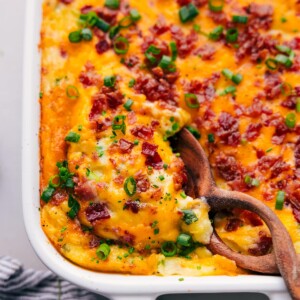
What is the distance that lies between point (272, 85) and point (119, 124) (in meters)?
0.89

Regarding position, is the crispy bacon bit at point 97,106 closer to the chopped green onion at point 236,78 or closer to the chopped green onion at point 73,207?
the chopped green onion at point 73,207

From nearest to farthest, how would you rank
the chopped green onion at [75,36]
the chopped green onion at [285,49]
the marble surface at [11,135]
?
the chopped green onion at [75,36], the chopped green onion at [285,49], the marble surface at [11,135]

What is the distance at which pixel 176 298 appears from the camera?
3.23 m

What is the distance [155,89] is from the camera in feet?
11.0

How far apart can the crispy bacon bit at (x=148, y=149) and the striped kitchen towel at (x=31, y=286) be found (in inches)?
39.8

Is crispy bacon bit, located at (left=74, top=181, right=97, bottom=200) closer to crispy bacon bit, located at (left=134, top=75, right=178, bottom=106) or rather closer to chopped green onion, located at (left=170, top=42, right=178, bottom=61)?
crispy bacon bit, located at (left=134, top=75, right=178, bottom=106)

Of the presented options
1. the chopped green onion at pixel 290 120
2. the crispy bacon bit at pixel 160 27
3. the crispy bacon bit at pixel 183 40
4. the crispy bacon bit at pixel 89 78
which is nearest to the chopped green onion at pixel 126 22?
the crispy bacon bit at pixel 160 27

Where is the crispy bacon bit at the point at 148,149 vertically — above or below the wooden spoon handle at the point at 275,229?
above

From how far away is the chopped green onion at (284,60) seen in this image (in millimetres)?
3447

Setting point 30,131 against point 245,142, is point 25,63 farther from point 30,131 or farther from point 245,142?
point 245,142

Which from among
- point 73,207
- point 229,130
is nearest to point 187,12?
point 229,130

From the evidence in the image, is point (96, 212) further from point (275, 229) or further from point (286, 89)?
point (286, 89)

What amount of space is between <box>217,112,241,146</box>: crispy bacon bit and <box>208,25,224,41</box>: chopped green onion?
1.58 ft

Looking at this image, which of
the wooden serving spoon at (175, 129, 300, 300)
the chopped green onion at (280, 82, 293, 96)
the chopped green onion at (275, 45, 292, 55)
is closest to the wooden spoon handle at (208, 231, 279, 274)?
the wooden serving spoon at (175, 129, 300, 300)
